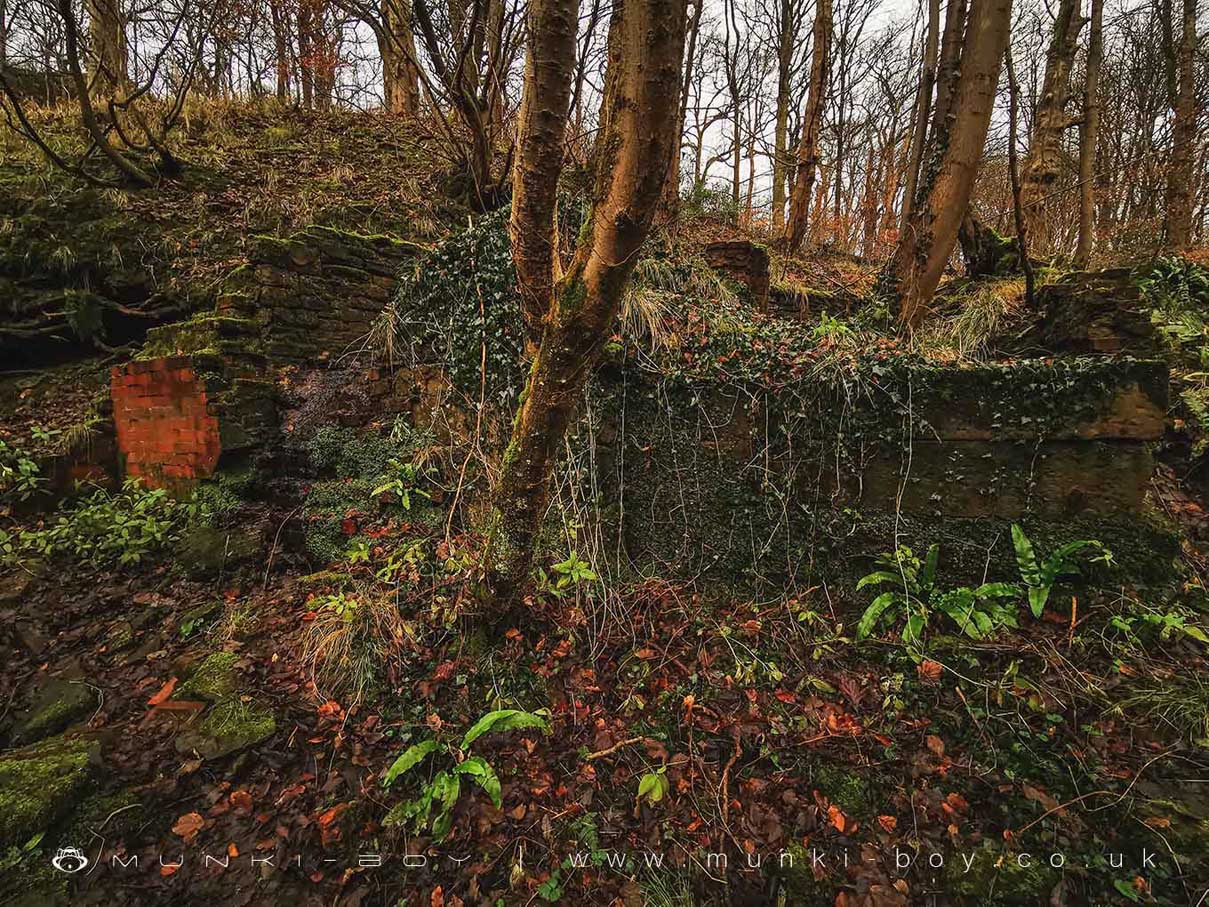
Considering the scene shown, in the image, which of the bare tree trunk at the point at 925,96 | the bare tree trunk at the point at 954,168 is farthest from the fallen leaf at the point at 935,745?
the bare tree trunk at the point at 925,96

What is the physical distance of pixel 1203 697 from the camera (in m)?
2.13

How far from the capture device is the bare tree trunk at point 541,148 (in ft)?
6.21

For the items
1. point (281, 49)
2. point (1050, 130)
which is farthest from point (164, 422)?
point (1050, 130)

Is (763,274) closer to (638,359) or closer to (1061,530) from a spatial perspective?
(638,359)

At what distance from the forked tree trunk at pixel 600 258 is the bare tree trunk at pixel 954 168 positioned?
11.2 ft

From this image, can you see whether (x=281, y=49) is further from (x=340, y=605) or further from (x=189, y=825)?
(x=189, y=825)

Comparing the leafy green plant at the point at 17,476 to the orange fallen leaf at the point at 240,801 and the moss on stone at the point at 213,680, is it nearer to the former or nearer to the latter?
the moss on stone at the point at 213,680

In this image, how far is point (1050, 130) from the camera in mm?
5969

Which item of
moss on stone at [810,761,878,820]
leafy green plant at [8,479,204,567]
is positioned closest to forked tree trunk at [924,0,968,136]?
moss on stone at [810,761,878,820]

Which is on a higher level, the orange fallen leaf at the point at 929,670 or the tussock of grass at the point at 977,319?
the tussock of grass at the point at 977,319

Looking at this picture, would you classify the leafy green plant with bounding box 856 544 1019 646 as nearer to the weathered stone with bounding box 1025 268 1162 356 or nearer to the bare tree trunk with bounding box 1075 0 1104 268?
the weathered stone with bounding box 1025 268 1162 356

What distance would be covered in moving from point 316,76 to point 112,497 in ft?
27.5

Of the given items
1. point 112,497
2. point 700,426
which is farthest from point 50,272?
point 700,426

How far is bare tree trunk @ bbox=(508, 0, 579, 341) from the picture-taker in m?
1.89
